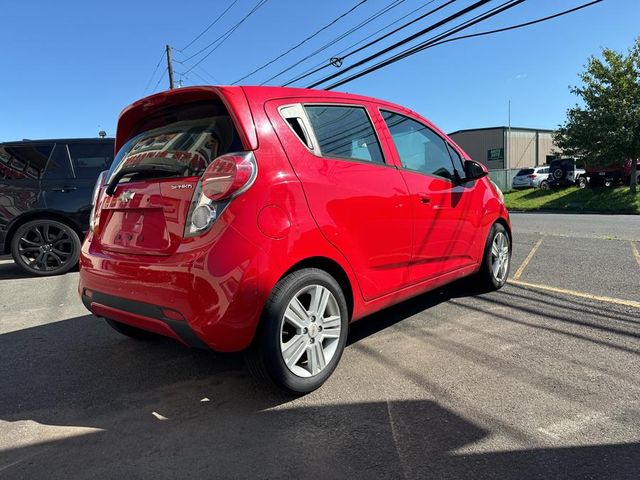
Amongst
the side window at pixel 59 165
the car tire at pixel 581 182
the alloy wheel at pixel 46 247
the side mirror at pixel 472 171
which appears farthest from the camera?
the car tire at pixel 581 182

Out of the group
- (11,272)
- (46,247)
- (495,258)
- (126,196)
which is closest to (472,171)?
(495,258)

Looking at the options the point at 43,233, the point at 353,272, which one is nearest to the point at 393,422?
the point at 353,272

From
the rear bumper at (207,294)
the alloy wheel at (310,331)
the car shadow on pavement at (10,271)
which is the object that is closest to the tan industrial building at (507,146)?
the car shadow on pavement at (10,271)

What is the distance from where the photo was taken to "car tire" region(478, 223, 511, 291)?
4773 mm

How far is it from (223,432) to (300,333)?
2.20ft

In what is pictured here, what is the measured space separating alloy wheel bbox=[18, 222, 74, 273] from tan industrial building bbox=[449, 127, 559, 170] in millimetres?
40698

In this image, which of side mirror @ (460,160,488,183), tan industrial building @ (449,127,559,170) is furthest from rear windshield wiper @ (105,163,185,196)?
tan industrial building @ (449,127,559,170)

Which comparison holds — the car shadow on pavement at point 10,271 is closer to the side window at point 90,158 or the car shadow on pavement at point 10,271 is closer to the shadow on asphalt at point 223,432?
the side window at point 90,158

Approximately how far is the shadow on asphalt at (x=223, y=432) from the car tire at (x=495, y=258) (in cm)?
240

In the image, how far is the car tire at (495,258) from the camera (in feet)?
15.7

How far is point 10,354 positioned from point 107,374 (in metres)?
1.04

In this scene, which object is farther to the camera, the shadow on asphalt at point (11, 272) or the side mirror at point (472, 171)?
the shadow on asphalt at point (11, 272)

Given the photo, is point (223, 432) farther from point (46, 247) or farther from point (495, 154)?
point (495, 154)

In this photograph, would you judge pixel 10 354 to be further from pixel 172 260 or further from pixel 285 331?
pixel 285 331
